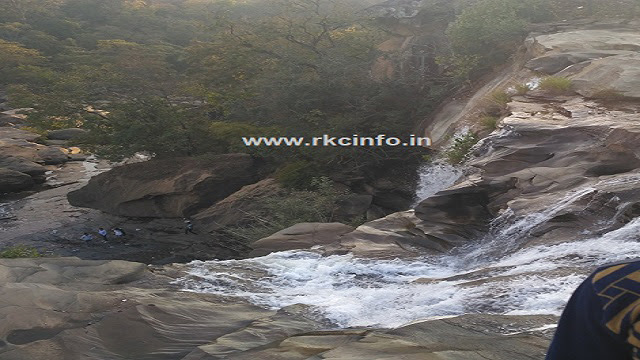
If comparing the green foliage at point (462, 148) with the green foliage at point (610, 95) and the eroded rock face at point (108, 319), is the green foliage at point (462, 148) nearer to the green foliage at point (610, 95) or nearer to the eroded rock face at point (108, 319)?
the green foliage at point (610, 95)

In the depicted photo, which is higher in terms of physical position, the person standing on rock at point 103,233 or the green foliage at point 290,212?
the green foliage at point 290,212

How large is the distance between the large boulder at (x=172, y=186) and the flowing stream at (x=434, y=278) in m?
8.78

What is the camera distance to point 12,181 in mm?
18750

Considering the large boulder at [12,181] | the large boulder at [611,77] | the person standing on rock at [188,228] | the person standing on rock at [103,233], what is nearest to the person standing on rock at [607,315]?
the large boulder at [611,77]

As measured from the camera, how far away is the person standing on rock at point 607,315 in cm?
79

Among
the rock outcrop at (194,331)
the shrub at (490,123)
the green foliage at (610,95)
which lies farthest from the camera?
the shrub at (490,123)

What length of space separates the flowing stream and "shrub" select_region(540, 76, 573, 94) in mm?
3605

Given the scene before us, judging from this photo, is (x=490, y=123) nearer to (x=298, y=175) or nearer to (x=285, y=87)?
(x=298, y=175)

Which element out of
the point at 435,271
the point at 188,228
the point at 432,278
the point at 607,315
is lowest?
the point at 188,228

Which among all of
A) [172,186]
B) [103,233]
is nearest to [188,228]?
[172,186]

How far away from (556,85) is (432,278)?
221 inches

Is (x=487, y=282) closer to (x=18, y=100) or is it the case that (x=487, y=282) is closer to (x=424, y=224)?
(x=424, y=224)

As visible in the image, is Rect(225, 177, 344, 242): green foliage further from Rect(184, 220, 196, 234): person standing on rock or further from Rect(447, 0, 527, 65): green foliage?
Rect(447, 0, 527, 65): green foliage

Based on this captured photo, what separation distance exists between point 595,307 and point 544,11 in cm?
1697
